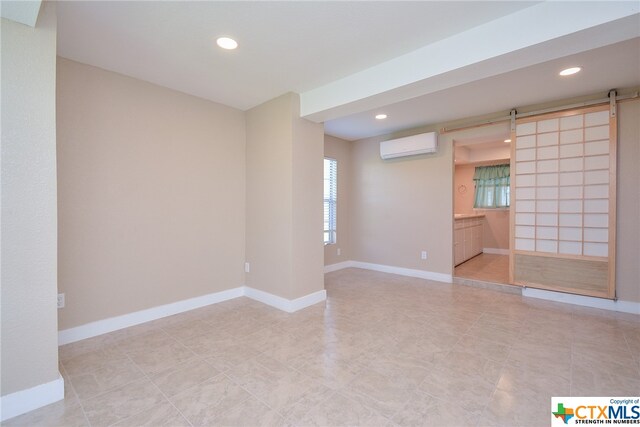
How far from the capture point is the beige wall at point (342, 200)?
5090mm

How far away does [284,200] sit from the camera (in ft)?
10.3

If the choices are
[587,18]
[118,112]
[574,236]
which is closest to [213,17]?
[118,112]

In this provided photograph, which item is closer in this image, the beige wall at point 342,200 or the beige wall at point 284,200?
the beige wall at point 284,200

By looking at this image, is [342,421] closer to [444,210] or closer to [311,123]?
[311,123]

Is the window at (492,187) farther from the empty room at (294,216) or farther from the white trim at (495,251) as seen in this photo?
the empty room at (294,216)

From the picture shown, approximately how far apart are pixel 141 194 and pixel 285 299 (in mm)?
1865

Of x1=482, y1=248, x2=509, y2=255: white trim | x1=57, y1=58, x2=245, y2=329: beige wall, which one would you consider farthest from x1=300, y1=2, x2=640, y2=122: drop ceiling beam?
x1=482, y1=248, x2=509, y2=255: white trim

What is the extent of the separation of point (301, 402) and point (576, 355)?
2162 mm

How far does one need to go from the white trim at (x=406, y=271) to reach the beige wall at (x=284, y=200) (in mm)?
1944

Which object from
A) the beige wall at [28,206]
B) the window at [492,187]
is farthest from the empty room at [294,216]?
the window at [492,187]

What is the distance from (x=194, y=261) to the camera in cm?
318

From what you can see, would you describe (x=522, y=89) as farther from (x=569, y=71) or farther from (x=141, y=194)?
(x=141, y=194)

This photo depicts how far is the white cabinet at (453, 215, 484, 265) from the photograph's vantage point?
503cm

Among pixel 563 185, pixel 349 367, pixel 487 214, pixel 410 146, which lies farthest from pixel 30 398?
pixel 487 214
